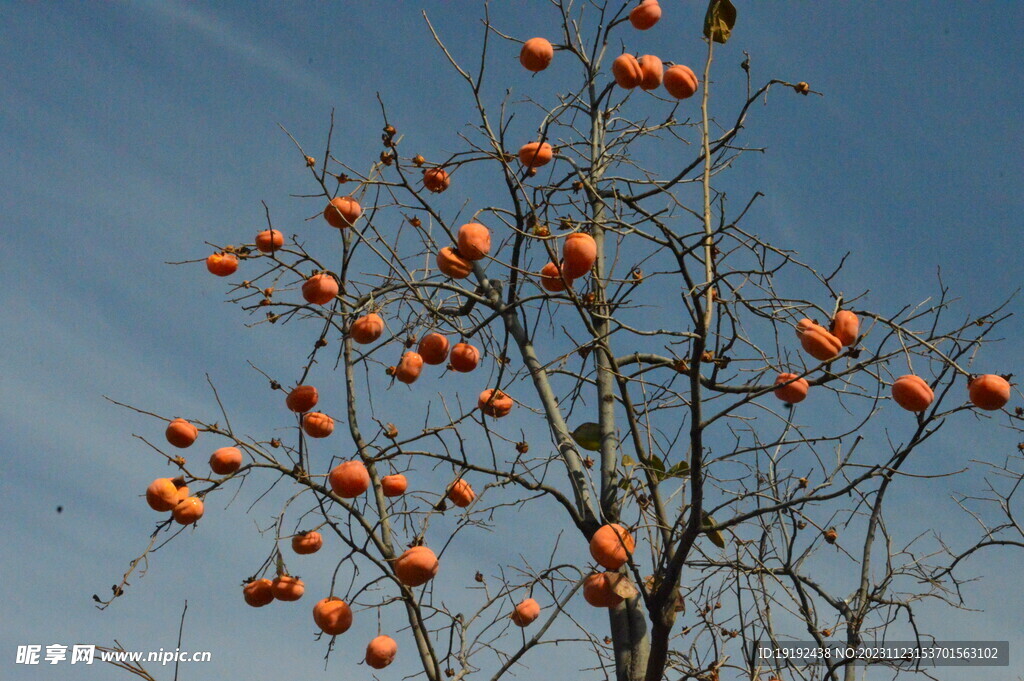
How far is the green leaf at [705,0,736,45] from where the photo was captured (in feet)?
11.5

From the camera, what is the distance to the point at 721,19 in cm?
353

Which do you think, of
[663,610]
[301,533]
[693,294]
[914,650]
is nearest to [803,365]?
[693,294]

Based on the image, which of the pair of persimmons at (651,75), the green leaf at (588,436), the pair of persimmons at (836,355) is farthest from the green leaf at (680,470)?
the pair of persimmons at (651,75)

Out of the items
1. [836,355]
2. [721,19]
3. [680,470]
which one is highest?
[721,19]

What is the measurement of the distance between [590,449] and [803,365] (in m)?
1.05

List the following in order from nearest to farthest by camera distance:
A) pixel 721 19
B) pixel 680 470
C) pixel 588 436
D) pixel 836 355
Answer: pixel 836 355 → pixel 721 19 → pixel 680 470 → pixel 588 436

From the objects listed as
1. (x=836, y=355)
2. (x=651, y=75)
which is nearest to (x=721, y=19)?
(x=651, y=75)

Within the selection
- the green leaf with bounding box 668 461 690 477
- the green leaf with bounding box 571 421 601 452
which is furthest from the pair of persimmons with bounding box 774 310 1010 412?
the green leaf with bounding box 571 421 601 452

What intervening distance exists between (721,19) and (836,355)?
1505 millimetres

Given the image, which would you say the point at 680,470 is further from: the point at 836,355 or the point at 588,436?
the point at 836,355

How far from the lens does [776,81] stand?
3.50 meters

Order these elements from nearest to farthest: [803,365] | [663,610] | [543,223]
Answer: [663,610], [803,365], [543,223]

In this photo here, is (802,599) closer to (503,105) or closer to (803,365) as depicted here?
(803,365)

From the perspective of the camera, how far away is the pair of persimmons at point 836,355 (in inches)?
115
